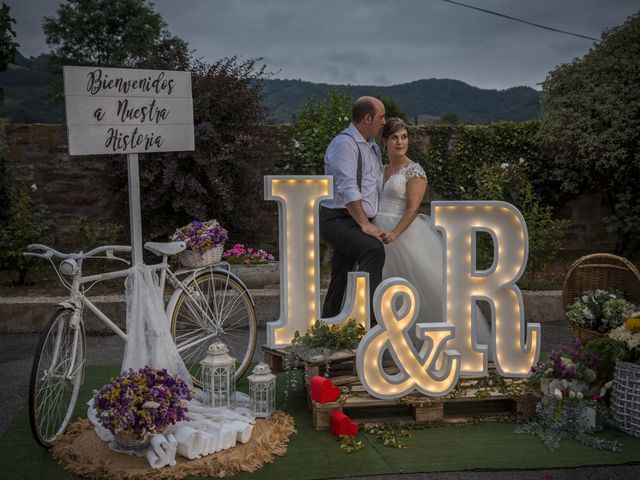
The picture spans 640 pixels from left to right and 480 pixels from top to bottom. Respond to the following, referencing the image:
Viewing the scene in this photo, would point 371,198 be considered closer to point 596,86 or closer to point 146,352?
point 146,352

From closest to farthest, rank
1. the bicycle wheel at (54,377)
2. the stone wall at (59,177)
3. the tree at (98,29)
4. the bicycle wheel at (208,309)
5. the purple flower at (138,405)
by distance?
the purple flower at (138,405) < the bicycle wheel at (54,377) < the bicycle wheel at (208,309) < the stone wall at (59,177) < the tree at (98,29)

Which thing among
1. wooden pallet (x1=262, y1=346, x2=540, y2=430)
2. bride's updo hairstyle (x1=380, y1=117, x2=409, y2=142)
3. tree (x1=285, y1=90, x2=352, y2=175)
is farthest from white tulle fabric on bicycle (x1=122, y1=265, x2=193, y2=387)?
tree (x1=285, y1=90, x2=352, y2=175)

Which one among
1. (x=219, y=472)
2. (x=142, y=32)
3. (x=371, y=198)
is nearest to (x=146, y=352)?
A: (x=219, y=472)

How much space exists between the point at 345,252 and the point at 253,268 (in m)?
2.37

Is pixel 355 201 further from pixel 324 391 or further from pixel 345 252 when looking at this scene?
pixel 324 391

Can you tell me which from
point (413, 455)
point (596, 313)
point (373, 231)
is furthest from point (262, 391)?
point (596, 313)

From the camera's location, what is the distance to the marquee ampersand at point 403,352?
12.8 ft

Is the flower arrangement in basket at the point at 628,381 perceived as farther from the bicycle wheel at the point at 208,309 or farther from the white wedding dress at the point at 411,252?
the bicycle wheel at the point at 208,309

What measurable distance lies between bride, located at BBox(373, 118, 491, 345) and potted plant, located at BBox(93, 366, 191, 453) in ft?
7.00

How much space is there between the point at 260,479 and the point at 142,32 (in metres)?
32.3

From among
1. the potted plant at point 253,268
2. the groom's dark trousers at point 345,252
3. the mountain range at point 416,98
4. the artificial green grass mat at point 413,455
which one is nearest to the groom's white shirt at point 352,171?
the groom's dark trousers at point 345,252

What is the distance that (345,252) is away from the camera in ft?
15.9

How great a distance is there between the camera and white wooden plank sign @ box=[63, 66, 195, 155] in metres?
3.82

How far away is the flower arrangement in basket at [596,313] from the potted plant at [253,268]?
3305 millimetres
